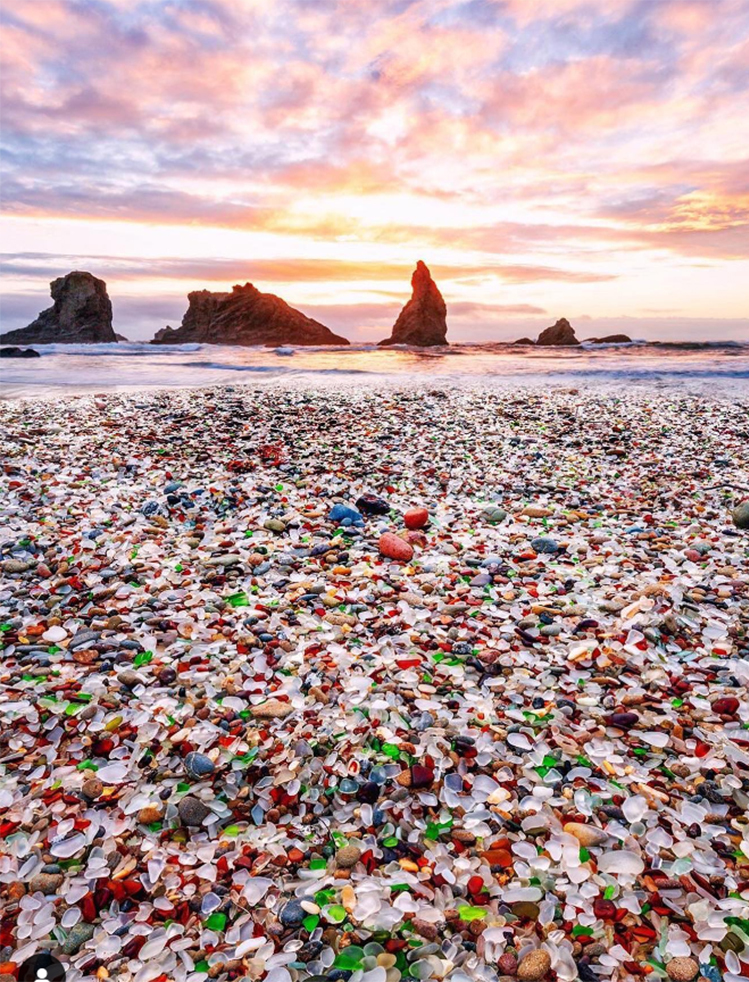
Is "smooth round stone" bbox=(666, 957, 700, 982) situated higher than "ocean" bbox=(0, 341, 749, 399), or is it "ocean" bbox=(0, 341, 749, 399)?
"ocean" bbox=(0, 341, 749, 399)

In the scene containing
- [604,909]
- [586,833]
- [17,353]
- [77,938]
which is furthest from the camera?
[17,353]

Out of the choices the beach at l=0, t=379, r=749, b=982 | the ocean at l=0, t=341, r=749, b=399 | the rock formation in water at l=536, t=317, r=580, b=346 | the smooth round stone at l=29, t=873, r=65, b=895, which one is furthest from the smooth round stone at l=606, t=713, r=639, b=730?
the rock formation in water at l=536, t=317, r=580, b=346

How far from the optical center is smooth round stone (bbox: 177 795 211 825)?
305 cm

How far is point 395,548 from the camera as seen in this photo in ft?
19.8

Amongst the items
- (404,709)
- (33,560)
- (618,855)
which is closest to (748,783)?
(618,855)

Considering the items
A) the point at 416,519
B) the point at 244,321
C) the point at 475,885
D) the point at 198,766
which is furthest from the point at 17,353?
the point at 244,321

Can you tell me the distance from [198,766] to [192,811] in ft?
0.92

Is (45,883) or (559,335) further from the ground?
(559,335)

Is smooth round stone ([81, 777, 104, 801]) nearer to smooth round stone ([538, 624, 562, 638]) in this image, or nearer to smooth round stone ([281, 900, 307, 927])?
smooth round stone ([281, 900, 307, 927])

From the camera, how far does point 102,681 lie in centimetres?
406

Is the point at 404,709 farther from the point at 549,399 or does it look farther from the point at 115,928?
the point at 549,399

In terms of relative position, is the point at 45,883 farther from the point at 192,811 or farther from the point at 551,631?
the point at 551,631

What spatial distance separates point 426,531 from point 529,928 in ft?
14.6

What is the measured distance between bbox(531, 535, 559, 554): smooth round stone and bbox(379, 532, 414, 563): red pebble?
132 cm
